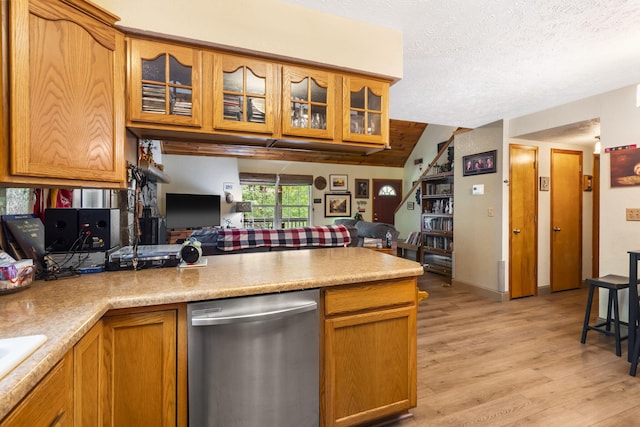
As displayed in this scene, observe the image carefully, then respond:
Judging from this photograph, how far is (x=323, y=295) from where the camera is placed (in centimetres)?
148

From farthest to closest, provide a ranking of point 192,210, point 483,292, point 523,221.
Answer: point 192,210
point 483,292
point 523,221

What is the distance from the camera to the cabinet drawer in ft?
4.90

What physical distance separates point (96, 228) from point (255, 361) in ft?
3.64

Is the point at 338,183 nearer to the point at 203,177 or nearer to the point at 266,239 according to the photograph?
the point at 203,177

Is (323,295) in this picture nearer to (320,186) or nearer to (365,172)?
(320,186)

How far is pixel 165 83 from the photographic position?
163 cm

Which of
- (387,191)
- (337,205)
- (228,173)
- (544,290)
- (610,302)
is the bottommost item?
(544,290)

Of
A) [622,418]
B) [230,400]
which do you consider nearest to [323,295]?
[230,400]

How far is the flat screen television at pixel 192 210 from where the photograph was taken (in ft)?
20.9

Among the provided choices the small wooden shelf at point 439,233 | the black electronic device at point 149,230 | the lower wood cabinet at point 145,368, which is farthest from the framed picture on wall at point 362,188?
the lower wood cabinet at point 145,368

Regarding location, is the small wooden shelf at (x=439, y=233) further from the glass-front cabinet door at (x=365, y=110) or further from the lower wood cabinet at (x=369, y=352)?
the lower wood cabinet at (x=369, y=352)

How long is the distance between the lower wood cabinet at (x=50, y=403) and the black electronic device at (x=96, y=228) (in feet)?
2.80

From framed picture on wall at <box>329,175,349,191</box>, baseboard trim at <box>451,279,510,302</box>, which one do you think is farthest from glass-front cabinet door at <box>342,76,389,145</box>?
framed picture on wall at <box>329,175,349,191</box>

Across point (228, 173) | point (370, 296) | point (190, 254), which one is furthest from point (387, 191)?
point (190, 254)
